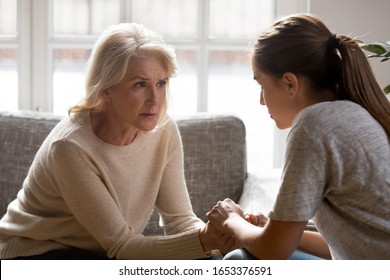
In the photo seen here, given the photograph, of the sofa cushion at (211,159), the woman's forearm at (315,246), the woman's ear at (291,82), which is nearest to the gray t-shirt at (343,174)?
the woman's ear at (291,82)

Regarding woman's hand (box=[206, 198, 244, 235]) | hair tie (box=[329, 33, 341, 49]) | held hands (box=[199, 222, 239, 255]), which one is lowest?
held hands (box=[199, 222, 239, 255])

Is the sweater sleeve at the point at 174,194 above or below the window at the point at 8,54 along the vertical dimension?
below

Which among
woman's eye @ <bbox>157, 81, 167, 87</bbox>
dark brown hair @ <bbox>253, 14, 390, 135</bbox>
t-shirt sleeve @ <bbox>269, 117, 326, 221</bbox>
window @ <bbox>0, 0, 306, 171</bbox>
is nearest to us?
t-shirt sleeve @ <bbox>269, 117, 326, 221</bbox>

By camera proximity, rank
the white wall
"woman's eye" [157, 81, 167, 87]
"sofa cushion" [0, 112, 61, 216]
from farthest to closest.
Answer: the white wall, "sofa cushion" [0, 112, 61, 216], "woman's eye" [157, 81, 167, 87]

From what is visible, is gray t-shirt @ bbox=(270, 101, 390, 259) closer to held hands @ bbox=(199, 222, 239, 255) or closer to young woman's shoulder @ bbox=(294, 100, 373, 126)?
young woman's shoulder @ bbox=(294, 100, 373, 126)

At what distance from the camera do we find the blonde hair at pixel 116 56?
7.55 ft

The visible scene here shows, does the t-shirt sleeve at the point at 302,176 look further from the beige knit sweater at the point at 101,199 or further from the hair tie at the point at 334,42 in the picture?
the beige knit sweater at the point at 101,199

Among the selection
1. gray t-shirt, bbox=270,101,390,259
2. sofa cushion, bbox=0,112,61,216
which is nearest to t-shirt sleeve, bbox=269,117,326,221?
gray t-shirt, bbox=270,101,390,259

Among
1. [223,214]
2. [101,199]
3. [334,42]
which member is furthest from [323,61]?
[101,199]

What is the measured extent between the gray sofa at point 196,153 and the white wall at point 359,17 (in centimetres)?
70

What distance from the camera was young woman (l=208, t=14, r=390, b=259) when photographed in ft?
5.75

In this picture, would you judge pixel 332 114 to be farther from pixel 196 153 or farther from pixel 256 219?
pixel 196 153

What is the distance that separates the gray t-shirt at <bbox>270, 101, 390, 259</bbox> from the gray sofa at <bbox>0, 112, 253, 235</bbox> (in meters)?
1.24

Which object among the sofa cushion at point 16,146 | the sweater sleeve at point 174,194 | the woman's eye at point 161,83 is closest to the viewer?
the woman's eye at point 161,83
